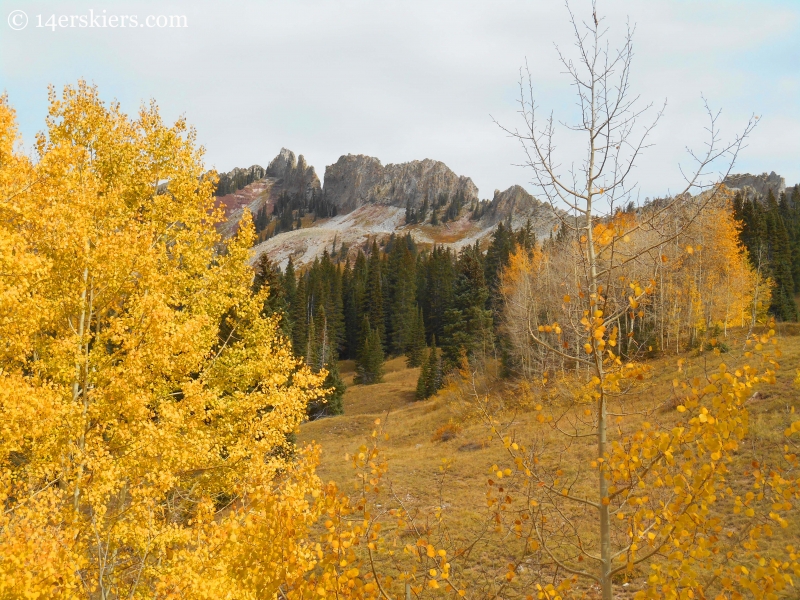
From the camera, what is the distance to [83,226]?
726 cm

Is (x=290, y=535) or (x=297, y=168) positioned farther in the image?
(x=297, y=168)

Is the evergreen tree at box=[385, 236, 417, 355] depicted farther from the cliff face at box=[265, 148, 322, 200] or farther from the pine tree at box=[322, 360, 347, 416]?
the cliff face at box=[265, 148, 322, 200]

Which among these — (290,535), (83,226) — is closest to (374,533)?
(290,535)

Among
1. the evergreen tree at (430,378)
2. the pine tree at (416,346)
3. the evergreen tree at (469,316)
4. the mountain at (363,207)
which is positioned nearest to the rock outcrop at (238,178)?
the mountain at (363,207)

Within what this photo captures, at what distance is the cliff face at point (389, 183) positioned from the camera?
146 meters

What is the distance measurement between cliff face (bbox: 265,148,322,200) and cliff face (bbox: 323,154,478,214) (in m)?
9.10

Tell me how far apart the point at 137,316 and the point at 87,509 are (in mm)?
8746

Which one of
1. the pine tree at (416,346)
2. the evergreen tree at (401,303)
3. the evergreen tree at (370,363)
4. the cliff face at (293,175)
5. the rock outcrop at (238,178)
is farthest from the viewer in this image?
the rock outcrop at (238,178)

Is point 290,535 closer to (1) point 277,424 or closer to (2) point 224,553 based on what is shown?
(2) point 224,553

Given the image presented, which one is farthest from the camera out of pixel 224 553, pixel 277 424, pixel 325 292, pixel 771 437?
pixel 325 292

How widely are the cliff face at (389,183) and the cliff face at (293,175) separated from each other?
29.8ft

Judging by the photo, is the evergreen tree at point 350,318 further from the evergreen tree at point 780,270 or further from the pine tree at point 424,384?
the evergreen tree at point 780,270

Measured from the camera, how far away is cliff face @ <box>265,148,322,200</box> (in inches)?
6816

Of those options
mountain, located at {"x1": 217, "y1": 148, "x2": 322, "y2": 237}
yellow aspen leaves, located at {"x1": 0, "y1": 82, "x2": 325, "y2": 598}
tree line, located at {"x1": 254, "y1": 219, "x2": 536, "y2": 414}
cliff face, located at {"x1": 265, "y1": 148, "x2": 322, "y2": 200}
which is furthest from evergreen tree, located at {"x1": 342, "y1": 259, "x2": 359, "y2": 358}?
cliff face, located at {"x1": 265, "y1": 148, "x2": 322, "y2": 200}
